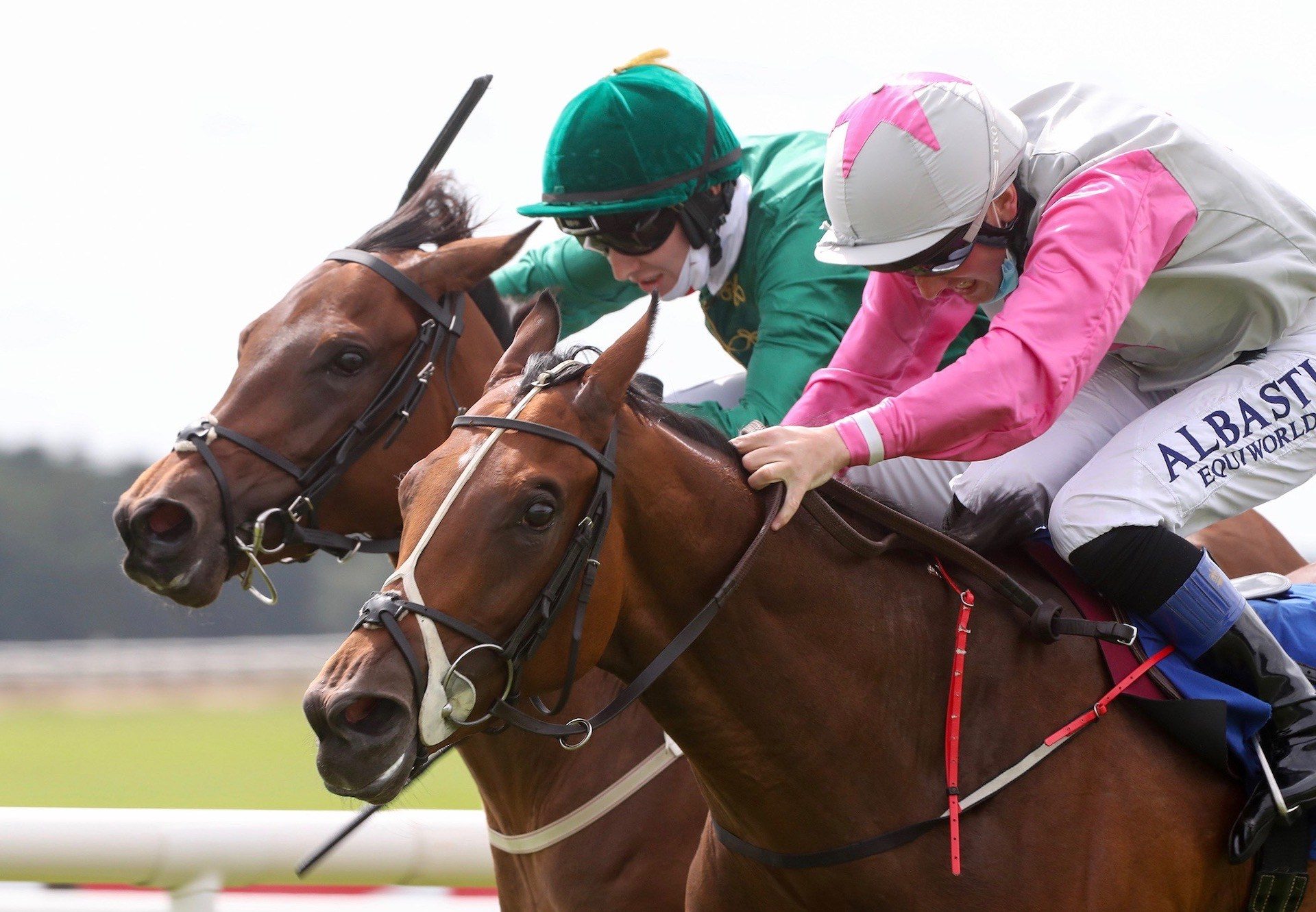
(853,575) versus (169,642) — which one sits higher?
(853,575)

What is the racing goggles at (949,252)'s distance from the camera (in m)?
2.65

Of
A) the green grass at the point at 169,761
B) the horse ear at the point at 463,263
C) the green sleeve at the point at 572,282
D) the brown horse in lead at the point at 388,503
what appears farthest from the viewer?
the green grass at the point at 169,761

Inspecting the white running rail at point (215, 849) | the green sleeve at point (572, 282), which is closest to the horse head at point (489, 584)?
the white running rail at point (215, 849)

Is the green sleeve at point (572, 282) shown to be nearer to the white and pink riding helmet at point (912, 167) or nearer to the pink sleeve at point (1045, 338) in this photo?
the white and pink riding helmet at point (912, 167)

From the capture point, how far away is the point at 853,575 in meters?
2.49

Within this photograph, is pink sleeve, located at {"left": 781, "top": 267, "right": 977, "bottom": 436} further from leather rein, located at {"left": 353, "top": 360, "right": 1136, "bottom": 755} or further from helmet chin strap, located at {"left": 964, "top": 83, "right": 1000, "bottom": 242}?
leather rein, located at {"left": 353, "top": 360, "right": 1136, "bottom": 755}

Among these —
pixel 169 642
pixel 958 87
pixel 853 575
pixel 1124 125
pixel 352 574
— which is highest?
pixel 958 87

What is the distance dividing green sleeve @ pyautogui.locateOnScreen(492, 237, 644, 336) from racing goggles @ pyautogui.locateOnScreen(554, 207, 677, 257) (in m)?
0.52

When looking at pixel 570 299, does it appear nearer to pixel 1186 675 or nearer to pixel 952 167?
pixel 952 167

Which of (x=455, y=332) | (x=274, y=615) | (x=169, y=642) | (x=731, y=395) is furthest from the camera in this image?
(x=274, y=615)

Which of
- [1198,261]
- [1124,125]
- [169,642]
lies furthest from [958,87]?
[169,642]

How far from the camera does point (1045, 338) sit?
2.43m

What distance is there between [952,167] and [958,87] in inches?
6.7

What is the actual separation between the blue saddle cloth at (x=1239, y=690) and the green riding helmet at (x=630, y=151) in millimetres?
1657
